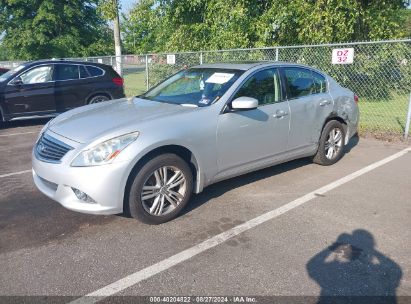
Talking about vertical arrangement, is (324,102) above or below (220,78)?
below

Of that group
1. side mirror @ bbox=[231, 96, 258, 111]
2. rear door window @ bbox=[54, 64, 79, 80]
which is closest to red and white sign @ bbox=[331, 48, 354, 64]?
side mirror @ bbox=[231, 96, 258, 111]

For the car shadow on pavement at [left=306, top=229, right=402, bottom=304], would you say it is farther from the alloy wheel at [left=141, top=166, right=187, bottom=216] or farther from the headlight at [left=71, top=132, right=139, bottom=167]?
the headlight at [left=71, top=132, right=139, bottom=167]

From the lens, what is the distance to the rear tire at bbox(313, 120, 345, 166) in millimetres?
5680

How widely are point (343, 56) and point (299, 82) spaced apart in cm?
353

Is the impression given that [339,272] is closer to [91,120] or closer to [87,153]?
[87,153]

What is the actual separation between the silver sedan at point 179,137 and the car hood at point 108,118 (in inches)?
0.5

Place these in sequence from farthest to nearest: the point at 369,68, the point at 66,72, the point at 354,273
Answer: the point at 369,68
the point at 66,72
the point at 354,273

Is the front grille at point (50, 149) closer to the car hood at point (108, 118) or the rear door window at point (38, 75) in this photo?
the car hood at point (108, 118)

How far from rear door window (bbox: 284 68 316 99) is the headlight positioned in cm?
259

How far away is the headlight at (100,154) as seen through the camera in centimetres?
349

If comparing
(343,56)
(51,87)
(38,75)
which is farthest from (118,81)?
(343,56)

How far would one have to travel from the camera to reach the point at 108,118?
4.04 meters

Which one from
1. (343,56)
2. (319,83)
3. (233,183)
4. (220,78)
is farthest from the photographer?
(343,56)

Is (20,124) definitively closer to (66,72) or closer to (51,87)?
(51,87)
